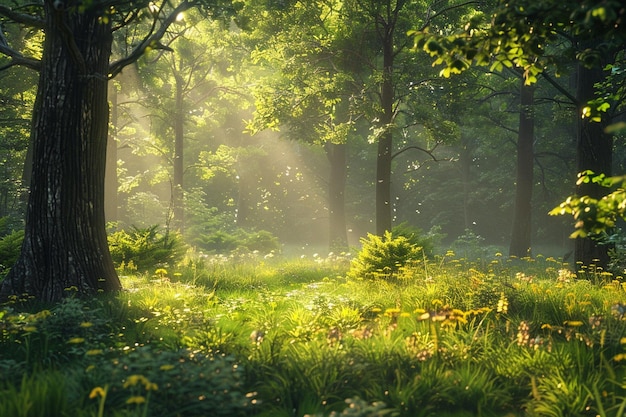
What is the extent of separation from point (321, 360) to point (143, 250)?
8221 millimetres

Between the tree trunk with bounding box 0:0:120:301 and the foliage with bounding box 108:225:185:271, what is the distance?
3225mm

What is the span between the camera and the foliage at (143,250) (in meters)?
11.8

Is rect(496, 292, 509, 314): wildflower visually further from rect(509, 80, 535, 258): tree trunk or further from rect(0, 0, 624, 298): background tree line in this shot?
rect(509, 80, 535, 258): tree trunk

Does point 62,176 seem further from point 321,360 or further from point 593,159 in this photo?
point 593,159

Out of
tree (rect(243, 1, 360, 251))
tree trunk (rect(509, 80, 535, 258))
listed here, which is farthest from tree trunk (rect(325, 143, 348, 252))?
tree trunk (rect(509, 80, 535, 258))

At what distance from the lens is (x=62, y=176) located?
25.6 ft

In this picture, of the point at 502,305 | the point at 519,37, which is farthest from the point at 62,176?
the point at 519,37

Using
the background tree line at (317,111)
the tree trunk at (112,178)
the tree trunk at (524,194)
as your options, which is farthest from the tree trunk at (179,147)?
the tree trunk at (524,194)

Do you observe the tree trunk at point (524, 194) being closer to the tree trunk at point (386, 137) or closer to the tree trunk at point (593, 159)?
the tree trunk at point (386, 137)

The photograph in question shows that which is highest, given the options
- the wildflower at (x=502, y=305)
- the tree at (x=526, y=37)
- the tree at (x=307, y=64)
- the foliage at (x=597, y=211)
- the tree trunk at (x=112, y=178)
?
the tree at (x=307, y=64)

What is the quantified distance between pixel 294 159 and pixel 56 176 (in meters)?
34.5

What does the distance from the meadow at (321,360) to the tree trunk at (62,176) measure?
1.70 feet

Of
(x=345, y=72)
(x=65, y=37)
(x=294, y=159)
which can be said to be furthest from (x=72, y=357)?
(x=294, y=159)

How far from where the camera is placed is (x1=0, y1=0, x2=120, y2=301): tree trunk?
7.73m
